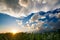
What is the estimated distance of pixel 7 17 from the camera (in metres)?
2.44

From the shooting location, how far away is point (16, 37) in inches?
93.7

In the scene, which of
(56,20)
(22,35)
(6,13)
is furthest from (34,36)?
(6,13)

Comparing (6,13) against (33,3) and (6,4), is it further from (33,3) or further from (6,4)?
(33,3)

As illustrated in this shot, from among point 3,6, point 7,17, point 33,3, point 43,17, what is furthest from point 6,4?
A: point 43,17

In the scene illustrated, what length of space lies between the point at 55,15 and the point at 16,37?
2.15 ft

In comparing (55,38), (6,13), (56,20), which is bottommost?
(55,38)

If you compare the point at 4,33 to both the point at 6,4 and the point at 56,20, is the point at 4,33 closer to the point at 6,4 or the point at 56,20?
the point at 6,4

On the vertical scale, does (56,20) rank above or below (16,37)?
above

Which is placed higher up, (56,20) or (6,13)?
(6,13)

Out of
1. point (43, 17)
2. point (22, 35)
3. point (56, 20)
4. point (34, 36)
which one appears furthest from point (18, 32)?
point (56, 20)

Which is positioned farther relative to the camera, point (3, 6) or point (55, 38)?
point (3, 6)

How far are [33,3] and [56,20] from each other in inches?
16.7

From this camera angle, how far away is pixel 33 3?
242 cm

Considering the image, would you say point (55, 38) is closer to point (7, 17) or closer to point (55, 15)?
point (55, 15)
